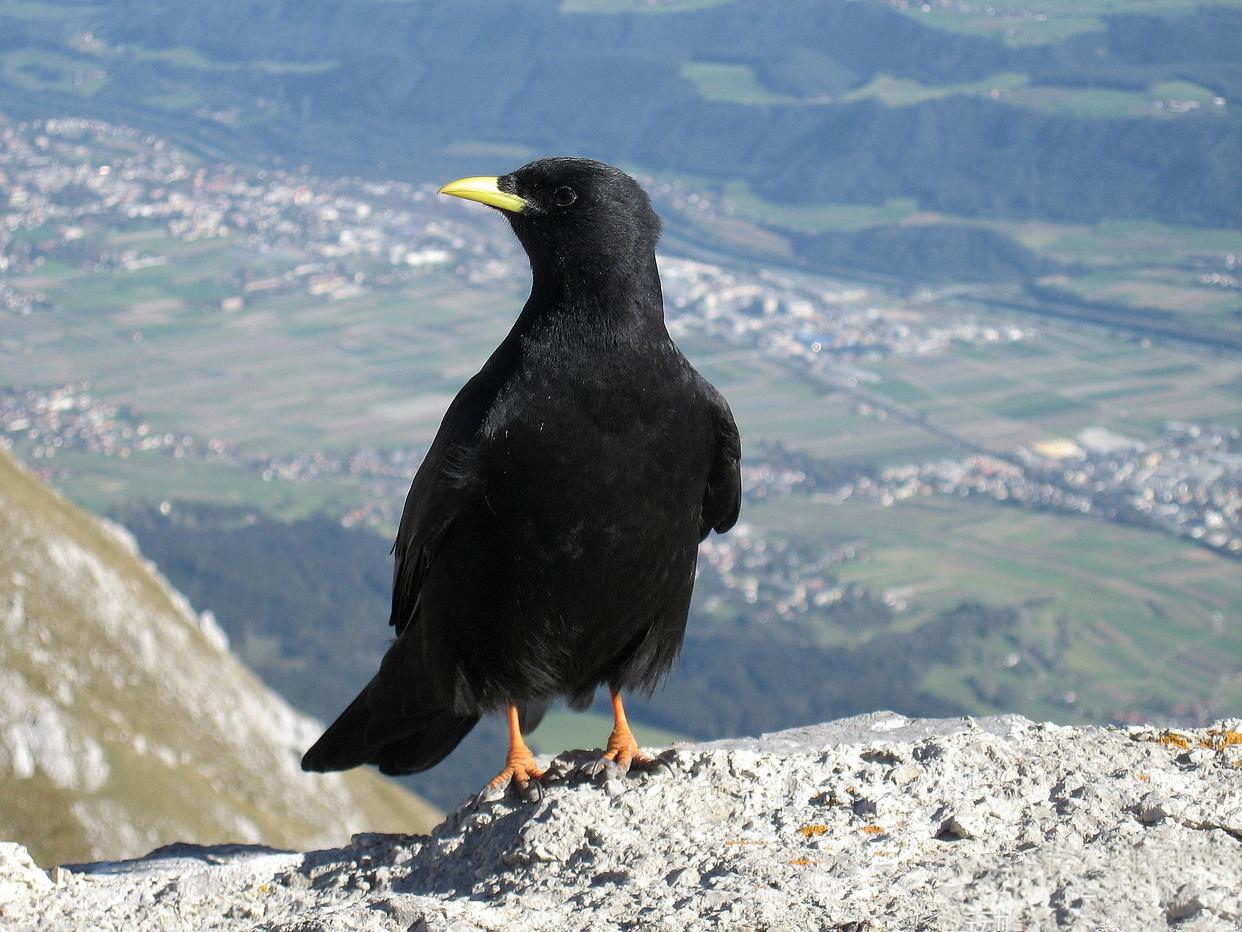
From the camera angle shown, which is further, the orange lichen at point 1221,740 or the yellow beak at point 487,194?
the yellow beak at point 487,194

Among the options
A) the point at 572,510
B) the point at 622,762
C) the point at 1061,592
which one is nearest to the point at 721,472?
the point at 572,510

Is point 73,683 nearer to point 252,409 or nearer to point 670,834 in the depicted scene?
point 670,834

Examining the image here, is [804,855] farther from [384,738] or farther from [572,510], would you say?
[384,738]

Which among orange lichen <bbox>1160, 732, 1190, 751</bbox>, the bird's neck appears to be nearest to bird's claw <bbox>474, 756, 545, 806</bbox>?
the bird's neck

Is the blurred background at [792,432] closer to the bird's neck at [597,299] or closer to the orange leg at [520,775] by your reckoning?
the orange leg at [520,775]

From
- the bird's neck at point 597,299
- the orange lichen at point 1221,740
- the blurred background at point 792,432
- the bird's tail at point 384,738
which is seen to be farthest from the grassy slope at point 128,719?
the orange lichen at point 1221,740

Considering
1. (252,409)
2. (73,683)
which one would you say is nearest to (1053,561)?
(73,683)
